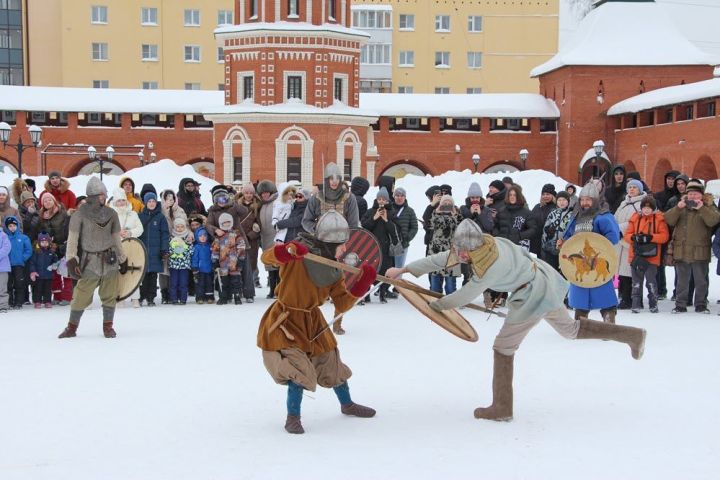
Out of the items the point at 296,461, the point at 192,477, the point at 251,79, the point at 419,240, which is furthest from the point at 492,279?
the point at 251,79

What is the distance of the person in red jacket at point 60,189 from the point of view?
12.1 metres

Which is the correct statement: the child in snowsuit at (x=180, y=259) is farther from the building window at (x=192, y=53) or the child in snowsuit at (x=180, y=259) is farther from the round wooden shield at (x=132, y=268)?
the building window at (x=192, y=53)

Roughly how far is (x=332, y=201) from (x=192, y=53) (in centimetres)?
4823

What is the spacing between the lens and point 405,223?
1209cm

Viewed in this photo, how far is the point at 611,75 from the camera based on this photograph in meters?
41.8

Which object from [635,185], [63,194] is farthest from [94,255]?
[635,185]

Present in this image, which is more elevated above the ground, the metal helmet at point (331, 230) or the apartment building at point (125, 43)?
the apartment building at point (125, 43)

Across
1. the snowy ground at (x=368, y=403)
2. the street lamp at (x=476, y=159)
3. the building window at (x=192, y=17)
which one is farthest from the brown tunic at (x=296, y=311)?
the building window at (x=192, y=17)

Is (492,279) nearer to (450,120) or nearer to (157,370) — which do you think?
(157,370)

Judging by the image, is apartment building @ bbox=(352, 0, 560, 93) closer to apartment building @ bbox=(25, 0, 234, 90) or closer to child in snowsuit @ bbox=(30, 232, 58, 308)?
apartment building @ bbox=(25, 0, 234, 90)

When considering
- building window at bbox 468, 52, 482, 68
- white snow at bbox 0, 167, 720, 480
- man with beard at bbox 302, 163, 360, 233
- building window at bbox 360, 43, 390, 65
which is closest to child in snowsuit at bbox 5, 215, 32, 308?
white snow at bbox 0, 167, 720, 480

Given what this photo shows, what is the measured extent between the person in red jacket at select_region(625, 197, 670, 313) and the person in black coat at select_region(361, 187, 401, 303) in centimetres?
296

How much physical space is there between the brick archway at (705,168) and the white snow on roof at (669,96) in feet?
7.53

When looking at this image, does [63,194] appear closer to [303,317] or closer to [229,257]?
[229,257]
